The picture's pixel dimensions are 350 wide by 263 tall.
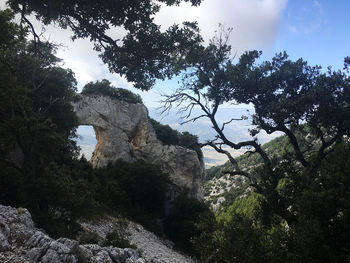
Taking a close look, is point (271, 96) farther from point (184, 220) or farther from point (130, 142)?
point (130, 142)

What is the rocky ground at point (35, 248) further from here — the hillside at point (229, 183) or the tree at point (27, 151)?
the hillside at point (229, 183)

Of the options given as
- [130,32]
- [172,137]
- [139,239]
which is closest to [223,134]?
[130,32]

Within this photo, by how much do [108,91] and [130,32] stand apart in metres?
26.5

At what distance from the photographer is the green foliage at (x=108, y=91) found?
112 ft

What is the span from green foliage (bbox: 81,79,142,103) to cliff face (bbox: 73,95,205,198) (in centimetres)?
83

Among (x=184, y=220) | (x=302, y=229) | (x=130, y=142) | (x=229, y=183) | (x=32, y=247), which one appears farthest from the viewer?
(x=229, y=183)

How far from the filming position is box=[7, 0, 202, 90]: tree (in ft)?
29.0

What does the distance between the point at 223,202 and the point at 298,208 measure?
2719 inches

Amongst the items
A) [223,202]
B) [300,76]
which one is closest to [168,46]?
[300,76]

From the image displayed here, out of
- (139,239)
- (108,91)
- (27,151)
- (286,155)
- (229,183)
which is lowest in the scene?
(139,239)

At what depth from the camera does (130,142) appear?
121 ft

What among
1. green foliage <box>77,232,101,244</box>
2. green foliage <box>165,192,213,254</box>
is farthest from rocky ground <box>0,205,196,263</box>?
green foliage <box>165,192,213,254</box>

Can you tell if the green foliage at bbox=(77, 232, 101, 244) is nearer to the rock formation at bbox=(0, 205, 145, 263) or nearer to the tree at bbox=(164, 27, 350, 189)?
the rock formation at bbox=(0, 205, 145, 263)

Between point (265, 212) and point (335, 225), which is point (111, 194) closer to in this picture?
point (265, 212)
